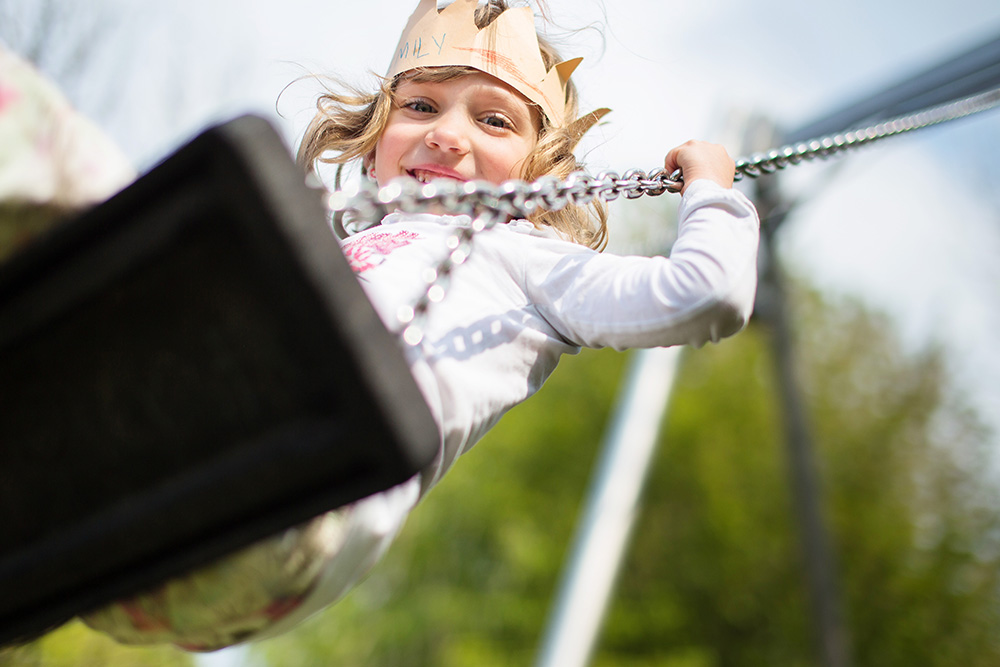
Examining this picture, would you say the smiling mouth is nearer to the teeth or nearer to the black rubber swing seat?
the teeth

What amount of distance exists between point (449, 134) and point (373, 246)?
0.29 feet

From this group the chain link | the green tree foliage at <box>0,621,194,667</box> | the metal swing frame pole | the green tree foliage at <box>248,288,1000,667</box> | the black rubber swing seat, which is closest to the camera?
the black rubber swing seat

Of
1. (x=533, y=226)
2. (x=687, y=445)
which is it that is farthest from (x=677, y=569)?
(x=533, y=226)

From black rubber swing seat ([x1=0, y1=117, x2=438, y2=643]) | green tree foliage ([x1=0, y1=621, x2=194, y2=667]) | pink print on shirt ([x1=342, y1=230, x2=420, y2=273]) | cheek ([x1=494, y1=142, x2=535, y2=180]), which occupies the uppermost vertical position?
cheek ([x1=494, y1=142, x2=535, y2=180])

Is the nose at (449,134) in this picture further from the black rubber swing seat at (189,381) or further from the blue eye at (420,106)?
the black rubber swing seat at (189,381)

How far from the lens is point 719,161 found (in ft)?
1.70

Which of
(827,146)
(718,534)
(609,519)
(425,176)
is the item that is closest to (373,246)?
(425,176)

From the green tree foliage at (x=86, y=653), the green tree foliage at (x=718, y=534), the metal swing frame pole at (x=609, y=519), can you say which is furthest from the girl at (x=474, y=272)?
the green tree foliage at (x=718, y=534)

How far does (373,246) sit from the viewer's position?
0.55 metres

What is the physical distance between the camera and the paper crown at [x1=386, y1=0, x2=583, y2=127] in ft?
1.75

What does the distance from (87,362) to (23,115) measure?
11 cm

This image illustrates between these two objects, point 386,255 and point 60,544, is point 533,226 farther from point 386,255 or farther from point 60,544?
point 60,544

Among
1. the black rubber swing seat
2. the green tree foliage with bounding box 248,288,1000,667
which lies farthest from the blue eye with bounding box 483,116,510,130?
the green tree foliage with bounding box 248,288,1000,667

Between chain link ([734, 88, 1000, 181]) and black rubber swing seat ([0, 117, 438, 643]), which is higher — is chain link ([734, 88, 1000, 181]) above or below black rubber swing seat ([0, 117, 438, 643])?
above
